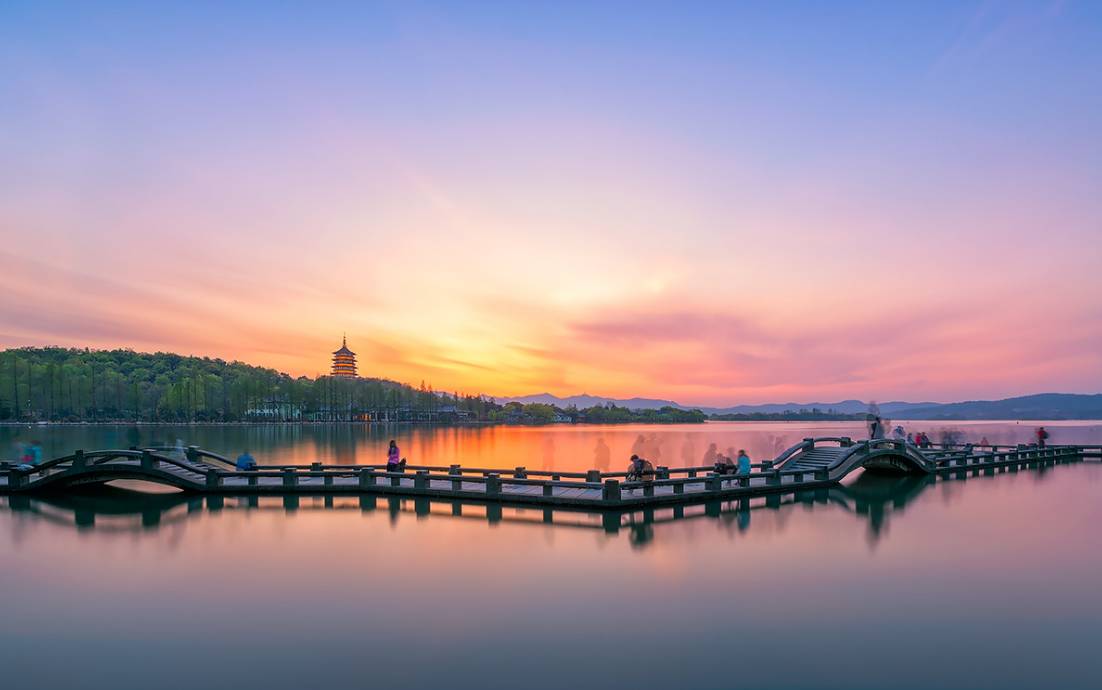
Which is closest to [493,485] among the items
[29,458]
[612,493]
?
[612,493]

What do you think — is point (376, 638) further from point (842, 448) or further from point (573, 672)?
point (842, 448)

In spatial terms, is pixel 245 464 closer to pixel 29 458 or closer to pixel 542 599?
pixel 29 458

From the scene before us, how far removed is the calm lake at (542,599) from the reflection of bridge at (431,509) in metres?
0.18

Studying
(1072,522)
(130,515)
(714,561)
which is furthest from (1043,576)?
(130,515)

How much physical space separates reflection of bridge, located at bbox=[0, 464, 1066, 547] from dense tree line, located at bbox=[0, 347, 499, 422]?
119 meters

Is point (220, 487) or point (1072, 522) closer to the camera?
point (1072, 522)

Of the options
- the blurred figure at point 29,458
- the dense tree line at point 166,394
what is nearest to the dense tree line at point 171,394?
the dense tree line at point 166,394

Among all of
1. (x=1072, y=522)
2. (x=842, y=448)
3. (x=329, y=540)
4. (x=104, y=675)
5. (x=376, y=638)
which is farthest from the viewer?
(x=842, y=448)

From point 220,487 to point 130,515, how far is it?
13.2 ft

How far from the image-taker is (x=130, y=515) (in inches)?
747

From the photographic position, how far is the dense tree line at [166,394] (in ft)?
382

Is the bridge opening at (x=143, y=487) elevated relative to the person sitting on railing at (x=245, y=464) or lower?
lower

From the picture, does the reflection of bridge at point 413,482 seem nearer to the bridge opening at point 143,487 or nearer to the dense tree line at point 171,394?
the bridge opening at point 143,487

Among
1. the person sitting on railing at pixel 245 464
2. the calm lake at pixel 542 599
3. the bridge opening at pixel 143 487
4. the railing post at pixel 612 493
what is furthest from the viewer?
the person sitting on railing at pixel 245 464
